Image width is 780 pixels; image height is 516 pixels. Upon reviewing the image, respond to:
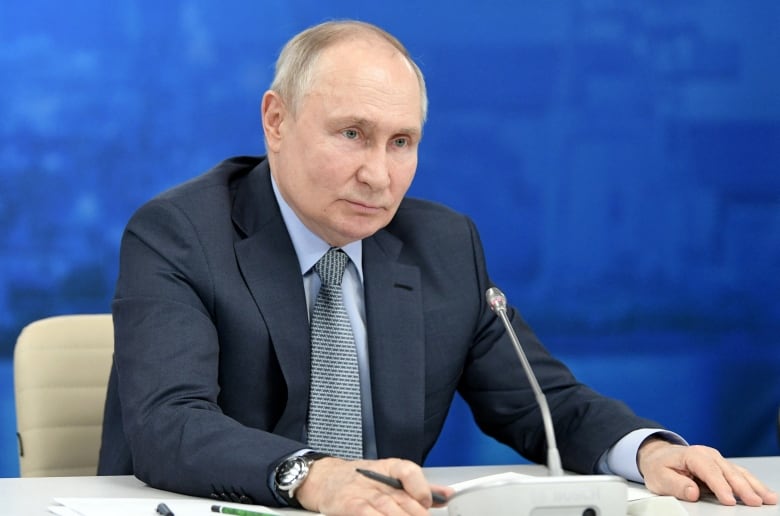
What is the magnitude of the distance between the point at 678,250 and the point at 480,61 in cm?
85

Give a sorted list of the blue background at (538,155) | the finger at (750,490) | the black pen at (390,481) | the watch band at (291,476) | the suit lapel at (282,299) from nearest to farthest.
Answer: the black pen at (390,481)
the watch band at (291,476)
the finger at (750,490)
the suit lapel at (282,299)
the blue background at (538,155)

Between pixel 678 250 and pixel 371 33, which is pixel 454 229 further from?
pixel 678 250

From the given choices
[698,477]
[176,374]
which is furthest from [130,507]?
[698,477]

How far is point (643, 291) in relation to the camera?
144 inches

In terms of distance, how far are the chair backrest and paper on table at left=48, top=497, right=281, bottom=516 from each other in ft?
2.82

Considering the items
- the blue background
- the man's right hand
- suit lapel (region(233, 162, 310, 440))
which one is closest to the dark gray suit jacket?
suit lapel (region(233, 162, 310, 440))

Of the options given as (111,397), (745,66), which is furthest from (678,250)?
(111,397)

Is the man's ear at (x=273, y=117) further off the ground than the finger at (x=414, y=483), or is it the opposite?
the man's ear at (x=273, y=117)

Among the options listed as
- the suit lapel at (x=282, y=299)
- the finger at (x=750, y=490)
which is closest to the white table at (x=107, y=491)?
the finger at (x=750, y=490)

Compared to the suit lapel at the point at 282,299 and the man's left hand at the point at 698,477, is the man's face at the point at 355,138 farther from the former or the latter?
the man's left hand at the point at 698,477

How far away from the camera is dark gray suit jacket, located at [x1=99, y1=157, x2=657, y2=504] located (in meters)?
1.88

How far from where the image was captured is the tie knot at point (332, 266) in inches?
90.1

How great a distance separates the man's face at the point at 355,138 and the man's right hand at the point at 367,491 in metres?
0.69

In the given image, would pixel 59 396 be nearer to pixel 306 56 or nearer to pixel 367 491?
pixel 306 56
